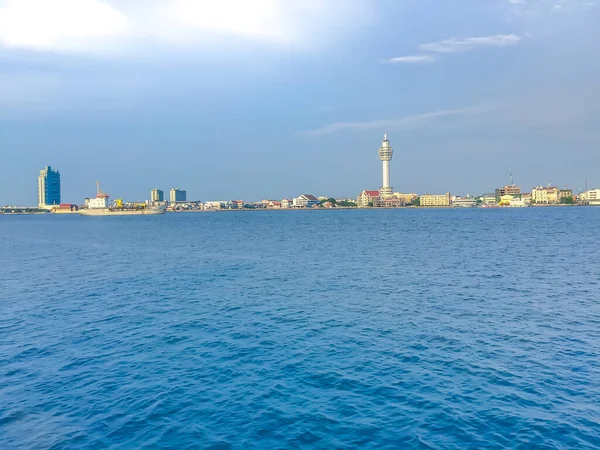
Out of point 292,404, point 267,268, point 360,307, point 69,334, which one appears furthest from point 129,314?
point 267,268

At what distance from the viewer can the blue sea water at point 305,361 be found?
14.3m

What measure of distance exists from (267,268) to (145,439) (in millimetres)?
34697

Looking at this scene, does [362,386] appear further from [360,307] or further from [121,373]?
[360,307]

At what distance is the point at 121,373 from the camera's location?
755 inches

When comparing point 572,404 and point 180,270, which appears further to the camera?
point 180,270

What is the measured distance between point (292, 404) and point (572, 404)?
9.90 metres

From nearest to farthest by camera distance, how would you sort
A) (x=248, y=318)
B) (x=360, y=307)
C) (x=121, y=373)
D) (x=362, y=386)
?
(x=362, y=386) → (x=121, y=373) → (x=248, y=318) → (x=360, y=307)

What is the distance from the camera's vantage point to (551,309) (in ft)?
91.9

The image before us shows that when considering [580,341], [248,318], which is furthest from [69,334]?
[580,341]

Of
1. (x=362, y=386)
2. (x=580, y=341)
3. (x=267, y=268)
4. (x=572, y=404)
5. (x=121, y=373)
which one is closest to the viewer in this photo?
(x=572, y=404)

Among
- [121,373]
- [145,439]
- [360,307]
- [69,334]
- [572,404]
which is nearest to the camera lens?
[145,439]

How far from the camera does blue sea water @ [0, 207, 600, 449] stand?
14297 mm

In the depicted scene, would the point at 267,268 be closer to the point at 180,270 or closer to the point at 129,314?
the point at 180,270

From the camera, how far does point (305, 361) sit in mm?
20156
